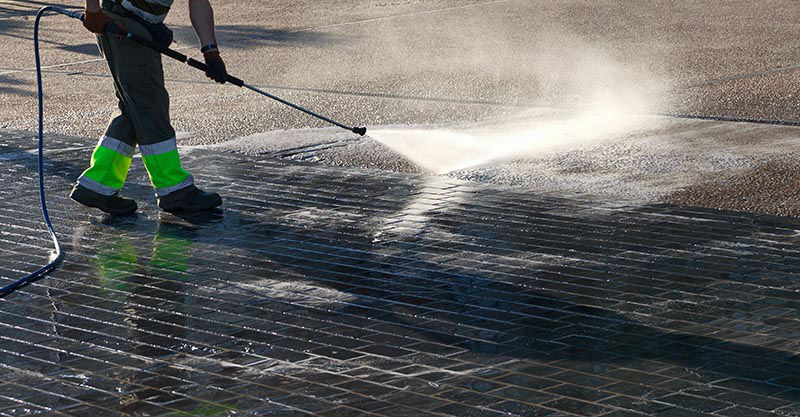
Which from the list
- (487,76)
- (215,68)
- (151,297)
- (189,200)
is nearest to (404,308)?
(151,297)

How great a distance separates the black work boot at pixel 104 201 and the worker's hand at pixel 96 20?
0.80 metres

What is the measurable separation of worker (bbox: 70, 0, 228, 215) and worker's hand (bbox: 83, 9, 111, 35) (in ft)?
0.18

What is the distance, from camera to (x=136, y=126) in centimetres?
662

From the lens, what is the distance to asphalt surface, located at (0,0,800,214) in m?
7.59

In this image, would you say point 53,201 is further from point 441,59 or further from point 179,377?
point 441,59

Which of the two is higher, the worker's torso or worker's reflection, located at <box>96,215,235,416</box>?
the worker's torso

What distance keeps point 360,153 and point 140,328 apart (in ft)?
11.1

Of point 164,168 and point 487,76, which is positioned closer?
point 164,168

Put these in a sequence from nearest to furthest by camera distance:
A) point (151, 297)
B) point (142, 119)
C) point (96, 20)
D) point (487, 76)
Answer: point (151, 297)
point (96, 20)
point (142, 119)
point (487, 76)

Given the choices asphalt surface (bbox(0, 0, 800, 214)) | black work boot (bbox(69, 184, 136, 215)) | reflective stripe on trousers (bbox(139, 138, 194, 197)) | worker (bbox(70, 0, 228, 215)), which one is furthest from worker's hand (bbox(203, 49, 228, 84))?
asphalt surface (bbox(0, 0, 800, 214))

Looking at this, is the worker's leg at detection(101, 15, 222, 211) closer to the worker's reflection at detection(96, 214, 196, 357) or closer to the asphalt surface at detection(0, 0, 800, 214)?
the worker's reflection at detection(96, 214, 196, 357)

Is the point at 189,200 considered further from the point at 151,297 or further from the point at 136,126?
the point at 151,297

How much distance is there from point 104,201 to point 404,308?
7.44 feet

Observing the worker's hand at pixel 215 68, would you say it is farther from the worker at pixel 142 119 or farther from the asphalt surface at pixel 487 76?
the asphalt surface at pixel 487 76
